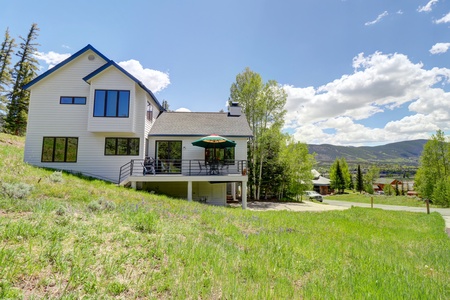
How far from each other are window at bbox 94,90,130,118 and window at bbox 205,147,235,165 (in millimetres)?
6305

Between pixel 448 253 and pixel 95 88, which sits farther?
pixel 95 88

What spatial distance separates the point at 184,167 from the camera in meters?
16.3

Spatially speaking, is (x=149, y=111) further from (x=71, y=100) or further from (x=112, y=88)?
(x=71, y=100)

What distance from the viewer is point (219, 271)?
386cm

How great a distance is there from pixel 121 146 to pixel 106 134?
1.34 meters

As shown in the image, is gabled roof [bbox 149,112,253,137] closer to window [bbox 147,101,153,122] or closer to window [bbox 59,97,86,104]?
window [bbox 147,101,153,122]

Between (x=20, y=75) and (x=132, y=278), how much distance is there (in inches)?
1428

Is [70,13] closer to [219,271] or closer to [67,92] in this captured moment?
[67,92]

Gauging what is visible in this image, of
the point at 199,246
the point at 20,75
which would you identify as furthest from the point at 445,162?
the point at 20,75

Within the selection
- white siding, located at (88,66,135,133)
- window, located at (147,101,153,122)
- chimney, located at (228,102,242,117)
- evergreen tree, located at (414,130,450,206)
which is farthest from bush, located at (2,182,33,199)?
evergreen tree, located at (414,130,450,206)

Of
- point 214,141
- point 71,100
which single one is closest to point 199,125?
point 214,141

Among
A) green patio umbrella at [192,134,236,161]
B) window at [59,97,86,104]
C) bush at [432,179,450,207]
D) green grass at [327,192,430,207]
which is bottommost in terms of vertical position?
green grass at [327,192,430,207]

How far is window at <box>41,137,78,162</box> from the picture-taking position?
51.2 ft

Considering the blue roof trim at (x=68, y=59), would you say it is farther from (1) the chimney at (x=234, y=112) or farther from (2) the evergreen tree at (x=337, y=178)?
Result: (2) the evergreen tree at (x=337, y=178)
